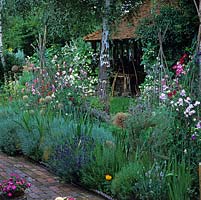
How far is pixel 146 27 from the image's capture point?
476 inches

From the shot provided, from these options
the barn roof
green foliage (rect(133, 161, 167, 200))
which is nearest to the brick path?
green foliage (rect(133, 161, 167, 200))

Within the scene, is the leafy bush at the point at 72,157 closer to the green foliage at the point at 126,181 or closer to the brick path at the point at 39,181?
the brick path at the point at 39,181

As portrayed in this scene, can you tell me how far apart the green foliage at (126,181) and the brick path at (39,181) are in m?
0.36

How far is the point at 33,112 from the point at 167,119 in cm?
286

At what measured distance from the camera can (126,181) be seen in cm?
421

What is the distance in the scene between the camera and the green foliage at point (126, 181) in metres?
4.16

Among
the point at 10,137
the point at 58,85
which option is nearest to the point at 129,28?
the point at 58,85

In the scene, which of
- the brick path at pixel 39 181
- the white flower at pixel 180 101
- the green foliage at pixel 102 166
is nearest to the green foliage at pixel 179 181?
the white flower at pixel 180 101

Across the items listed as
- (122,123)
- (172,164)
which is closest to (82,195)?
(172,164)

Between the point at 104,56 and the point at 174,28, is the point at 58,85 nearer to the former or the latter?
the point at 104,56

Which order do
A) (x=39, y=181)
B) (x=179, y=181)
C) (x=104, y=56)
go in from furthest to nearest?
(x=104, y=56), (x=39, y=181), (x=179, y=181)

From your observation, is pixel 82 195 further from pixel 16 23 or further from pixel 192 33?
pixel 16 23

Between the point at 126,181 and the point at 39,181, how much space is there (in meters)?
1.44

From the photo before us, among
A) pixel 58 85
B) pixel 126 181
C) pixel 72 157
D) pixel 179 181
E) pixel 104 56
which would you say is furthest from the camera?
pixel 104 56
